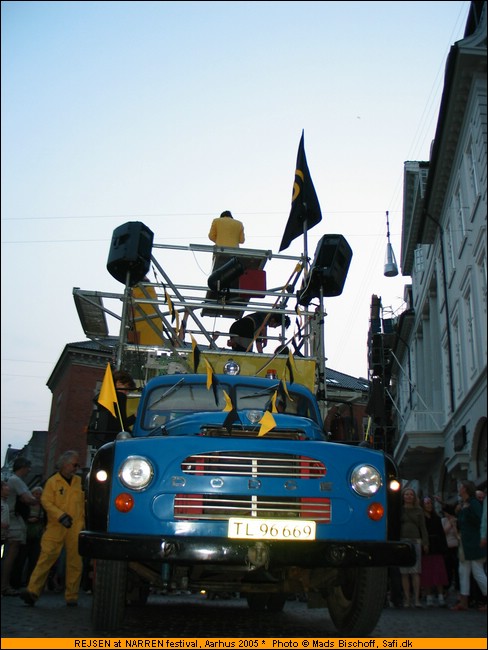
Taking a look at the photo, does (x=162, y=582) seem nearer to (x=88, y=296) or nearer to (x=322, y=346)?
(x=322, y=346)

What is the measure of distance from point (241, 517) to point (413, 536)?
5.45 metres

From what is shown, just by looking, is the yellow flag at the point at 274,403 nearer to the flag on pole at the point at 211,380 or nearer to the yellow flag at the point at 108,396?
the flag on pole at the point at 211,380

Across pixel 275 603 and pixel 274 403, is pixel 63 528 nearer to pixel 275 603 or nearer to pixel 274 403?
pixel 275 603

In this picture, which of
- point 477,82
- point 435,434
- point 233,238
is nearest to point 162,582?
point 477,82

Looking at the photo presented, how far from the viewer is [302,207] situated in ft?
39.9

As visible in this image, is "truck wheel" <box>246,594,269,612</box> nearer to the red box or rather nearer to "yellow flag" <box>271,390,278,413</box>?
"yellow flag" <box>271,390,278,413</box>

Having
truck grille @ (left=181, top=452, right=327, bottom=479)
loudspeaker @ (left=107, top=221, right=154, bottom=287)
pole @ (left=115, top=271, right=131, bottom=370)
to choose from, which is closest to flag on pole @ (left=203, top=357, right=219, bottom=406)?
truck grille @ (left=181, top=452, right=327, bottom=479)

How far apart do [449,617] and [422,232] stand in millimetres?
20928

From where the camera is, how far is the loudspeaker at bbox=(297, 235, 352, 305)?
10.3 meters

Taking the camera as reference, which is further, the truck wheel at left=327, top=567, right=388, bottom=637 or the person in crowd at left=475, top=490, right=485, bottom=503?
the person in crowd at left=475, top=490, right=485, bottom=503

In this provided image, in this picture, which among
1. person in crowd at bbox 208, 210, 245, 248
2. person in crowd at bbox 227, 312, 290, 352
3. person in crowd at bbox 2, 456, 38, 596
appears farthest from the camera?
person in crowd at bbox 208, 210, 245, 248

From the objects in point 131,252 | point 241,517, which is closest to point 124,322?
point 131,252

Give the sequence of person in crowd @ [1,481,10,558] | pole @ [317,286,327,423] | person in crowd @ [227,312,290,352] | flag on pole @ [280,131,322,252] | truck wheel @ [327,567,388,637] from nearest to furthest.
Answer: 1. truck wheel @ [327,567,388,637]
2. pole @ [317,286,327,423]
3. person in crowd @ [1,481,10,558]
4. person in crowd @ [227,312,290,352]
5. flag on pole @ [280,131,322,252]

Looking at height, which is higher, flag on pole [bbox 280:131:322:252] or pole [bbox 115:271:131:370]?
flag on pole [bbox 280:131:322:252]
